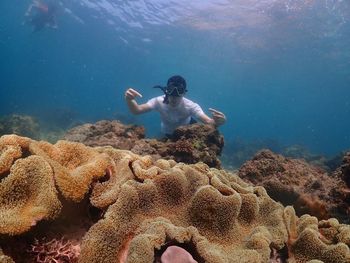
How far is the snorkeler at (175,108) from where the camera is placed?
724 centimetres

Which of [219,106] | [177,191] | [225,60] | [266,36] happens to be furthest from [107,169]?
[219,106]

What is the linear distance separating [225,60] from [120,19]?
18.8 meters

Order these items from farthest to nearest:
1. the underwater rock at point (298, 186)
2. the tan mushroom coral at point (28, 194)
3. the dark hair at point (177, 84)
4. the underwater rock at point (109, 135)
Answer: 1. the dark hair at point (177, 84)
2. the underwater rock at point (109, 135)
3. the underwater rock at point (298, 186)
4. the tan mushroom coral at point (28, 194)

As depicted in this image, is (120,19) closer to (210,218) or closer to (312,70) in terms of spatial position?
(312,70)

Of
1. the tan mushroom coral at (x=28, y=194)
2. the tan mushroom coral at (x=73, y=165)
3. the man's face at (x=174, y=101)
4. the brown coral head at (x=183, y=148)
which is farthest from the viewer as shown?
the man's face at (x=174, y=101)

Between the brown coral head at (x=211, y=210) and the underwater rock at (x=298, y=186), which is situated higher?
the brown coral head at (x=211, y=210)

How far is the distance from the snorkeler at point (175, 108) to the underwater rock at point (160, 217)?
13.9ft

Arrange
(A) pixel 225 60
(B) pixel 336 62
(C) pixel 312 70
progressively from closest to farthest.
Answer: (B) pixel 336 62 < (C) pixel 312 70 < (A) pixel 225 60

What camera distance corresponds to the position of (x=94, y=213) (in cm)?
253

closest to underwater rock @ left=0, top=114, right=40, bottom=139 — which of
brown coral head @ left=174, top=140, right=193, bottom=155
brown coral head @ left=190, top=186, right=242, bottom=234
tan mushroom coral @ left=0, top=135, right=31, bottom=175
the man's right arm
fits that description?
the man's right arm

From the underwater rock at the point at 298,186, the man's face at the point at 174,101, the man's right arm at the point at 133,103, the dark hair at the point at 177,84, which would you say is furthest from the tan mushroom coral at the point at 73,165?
the man's face at the point at 174,101

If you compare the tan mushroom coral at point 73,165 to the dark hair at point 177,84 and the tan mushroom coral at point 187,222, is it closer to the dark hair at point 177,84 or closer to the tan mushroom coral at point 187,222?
the tan mushroom coral at point 187,222

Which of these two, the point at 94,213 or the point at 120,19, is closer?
the point at 94,213

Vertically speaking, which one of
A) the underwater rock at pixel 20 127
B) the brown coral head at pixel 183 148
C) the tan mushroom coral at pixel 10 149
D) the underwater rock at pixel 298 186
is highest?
the tan mushroom coral at pixel 10 149
